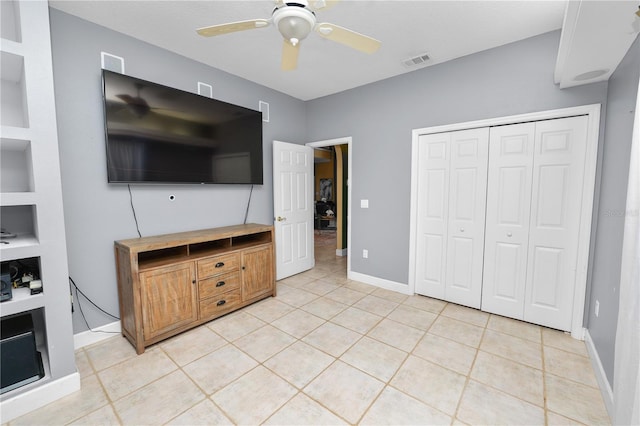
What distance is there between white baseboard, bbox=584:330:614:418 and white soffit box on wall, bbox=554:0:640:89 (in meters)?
2.13

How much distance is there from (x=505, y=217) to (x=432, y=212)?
0.73 m

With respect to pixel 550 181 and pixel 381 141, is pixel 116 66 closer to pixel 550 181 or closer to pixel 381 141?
pixel 381 141

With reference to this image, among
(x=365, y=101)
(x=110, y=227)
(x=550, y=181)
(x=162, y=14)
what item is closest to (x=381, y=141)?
(x=365, y=101)

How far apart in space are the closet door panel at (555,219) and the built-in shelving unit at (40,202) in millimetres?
3875

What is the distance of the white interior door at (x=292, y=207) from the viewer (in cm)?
386

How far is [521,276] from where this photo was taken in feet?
8.86

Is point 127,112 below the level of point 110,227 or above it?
above

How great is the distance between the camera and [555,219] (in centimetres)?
250

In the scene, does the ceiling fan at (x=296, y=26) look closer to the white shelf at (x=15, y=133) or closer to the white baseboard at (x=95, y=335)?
the white shelf at (x=15, y=133)

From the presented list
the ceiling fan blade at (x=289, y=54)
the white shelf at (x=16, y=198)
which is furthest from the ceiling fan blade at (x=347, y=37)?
the white shelf at (x=16, y=198)

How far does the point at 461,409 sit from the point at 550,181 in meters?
2.16

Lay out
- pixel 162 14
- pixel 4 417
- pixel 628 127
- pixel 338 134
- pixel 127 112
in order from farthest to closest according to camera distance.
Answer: pixel 338 134
pixel 127 112
pixel 162 14
pixel 628 127
pixel 4 417

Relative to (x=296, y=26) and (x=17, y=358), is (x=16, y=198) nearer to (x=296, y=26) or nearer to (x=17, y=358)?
(x=17, y=358)

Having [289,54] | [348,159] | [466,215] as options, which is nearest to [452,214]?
[466,215]
